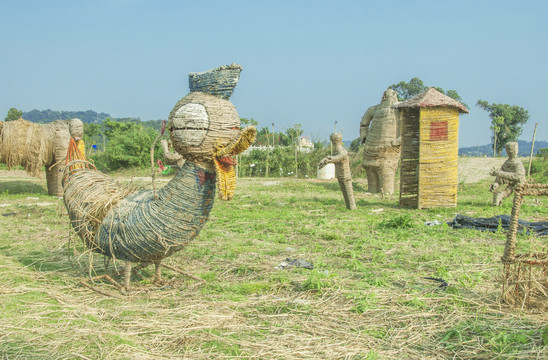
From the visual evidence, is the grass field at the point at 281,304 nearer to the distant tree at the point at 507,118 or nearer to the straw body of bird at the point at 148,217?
the straw body of bird at the point at 148,217

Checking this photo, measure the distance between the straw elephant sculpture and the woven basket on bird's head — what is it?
36.6ft

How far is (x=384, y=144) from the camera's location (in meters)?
13.6

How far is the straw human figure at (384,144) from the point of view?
44.8ft

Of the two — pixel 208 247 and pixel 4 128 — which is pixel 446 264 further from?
pixel 4 128

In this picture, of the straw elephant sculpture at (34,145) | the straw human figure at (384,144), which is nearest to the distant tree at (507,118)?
the straw human figure at (384,144)

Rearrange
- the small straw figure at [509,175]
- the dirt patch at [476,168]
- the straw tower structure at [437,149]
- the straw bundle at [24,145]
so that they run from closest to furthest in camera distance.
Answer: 1. the small straw figure at [509,175]
2. the straw tower structure at [437,149]
3. the straw bundle at [24,145]
4. the dirt patch at [476,168]

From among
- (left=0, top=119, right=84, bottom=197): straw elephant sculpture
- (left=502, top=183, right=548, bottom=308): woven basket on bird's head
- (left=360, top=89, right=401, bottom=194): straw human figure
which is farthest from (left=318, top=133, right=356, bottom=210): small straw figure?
(left=0, top=119, right=84, bottom=197): straw elephant sculpture

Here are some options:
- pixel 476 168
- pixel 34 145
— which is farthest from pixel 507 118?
pixel 34 145

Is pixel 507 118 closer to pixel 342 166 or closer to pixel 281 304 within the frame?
pixel 342 166

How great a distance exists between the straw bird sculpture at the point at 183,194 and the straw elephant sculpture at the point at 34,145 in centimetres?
858

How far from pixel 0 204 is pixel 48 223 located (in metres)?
3.56

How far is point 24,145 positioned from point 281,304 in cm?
1112

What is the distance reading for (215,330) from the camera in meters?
3.35

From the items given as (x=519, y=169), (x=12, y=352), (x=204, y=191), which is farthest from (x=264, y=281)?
(x=519, y=169)
